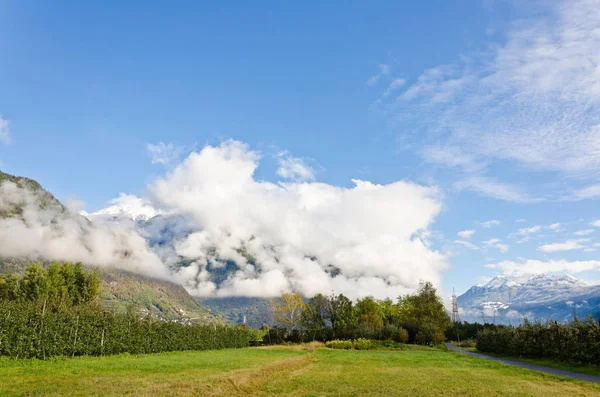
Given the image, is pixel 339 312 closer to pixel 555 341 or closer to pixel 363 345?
pixel 363 345

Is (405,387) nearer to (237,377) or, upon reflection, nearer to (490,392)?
(490,392)

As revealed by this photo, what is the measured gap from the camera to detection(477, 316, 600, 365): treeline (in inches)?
1262

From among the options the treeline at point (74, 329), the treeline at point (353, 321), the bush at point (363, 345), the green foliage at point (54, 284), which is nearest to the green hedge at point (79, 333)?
the treeline at point (74, 329)

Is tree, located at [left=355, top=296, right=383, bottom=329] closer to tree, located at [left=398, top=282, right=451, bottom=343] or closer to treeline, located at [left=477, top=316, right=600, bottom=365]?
tree, located at [left=398, top=282, right=451, bottom=343]

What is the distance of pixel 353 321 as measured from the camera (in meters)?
82.1

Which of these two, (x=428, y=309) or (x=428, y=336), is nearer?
(x=428, y=336)

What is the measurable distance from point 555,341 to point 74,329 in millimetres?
43973

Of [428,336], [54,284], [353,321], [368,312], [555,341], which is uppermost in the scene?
[54,284]

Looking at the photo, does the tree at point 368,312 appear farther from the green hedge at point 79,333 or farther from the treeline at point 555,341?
the green hedge at point 79,333

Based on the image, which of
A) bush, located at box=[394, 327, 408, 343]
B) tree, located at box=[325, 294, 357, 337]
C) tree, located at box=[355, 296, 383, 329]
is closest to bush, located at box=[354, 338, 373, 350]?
bush, located at box=[394, 327, 408, 343]

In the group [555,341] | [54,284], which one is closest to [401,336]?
[555,341]

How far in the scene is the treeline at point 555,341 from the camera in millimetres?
32062

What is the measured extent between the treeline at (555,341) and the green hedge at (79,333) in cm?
4105

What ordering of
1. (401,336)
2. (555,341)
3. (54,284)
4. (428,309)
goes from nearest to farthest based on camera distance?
(555,341)
(54,284)
(401,336)
(428,309)
